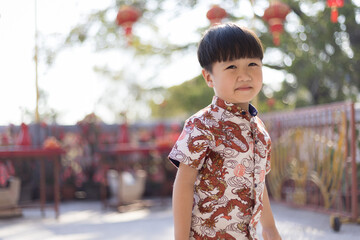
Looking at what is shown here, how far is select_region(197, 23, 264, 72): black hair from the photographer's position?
1.24 m

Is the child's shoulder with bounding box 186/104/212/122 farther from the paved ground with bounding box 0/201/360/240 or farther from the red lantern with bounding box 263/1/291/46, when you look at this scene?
the red lantern with bounding box 263/1/291/46

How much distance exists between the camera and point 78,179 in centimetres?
707

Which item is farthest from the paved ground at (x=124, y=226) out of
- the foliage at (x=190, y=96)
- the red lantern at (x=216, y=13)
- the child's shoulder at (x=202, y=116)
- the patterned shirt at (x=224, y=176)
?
the foliage at (x=190, y=96)

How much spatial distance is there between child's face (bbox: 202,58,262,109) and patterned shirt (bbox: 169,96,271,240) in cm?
4

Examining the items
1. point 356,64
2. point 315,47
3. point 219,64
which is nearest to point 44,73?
point 315,47

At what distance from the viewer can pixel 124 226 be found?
4441mm

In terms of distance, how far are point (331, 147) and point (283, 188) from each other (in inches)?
64.3

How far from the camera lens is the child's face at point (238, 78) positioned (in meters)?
1.24

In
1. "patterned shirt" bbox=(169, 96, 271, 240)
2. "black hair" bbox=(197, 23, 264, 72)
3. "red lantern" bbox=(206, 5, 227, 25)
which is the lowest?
"patterned shirt" bbox=(169, 96, 271, 240)

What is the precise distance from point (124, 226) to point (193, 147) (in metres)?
3.45

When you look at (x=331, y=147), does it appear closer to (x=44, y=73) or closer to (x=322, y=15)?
(x=322, y=15)

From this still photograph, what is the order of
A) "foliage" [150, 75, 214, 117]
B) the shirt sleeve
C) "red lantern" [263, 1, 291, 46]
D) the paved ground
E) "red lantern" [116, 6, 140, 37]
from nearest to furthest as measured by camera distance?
1. the shirt sleeve
2. the paved ground
3. "red lantern" [263, 1, 291, 46]
4. "red lantern" [116, 6, 140, 37]
5. "foliage" [150, 75, 214, 117]

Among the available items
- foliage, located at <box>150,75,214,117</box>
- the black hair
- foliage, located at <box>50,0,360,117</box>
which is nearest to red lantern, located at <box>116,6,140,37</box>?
foliage, located at <box>50,0,360,117</box>

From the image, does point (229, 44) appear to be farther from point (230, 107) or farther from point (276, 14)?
point (276, 14)
